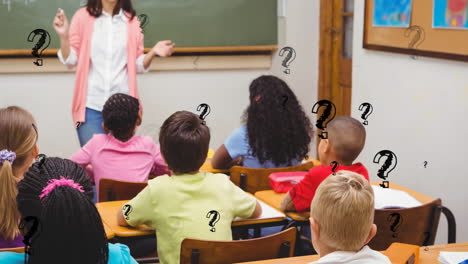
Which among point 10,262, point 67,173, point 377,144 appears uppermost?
point 67,173

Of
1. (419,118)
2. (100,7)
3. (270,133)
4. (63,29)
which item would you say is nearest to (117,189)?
(270,133)

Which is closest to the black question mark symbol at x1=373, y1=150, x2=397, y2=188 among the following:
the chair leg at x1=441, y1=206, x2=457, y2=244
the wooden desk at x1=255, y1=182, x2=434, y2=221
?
the wooden desk at x1=255, y1=182, x2=434, y2=221

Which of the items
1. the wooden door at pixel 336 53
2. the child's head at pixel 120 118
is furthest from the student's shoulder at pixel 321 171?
the wooden door at pixel 336 53

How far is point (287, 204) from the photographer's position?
262cm

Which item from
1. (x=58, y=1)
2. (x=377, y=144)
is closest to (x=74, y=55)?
(x=58, y=1)

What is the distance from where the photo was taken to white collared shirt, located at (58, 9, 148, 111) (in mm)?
4023

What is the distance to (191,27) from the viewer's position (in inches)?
210

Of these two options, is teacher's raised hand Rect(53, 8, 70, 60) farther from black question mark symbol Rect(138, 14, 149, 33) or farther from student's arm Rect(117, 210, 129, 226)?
student's arm Rect(117, 210, 129, 226)

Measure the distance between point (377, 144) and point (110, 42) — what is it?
186 cm

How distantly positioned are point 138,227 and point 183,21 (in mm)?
3174

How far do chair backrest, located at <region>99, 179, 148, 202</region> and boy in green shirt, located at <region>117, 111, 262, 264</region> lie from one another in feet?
1.21

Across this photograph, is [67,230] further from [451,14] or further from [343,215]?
[451,14]

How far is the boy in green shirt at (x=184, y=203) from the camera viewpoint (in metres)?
2.31

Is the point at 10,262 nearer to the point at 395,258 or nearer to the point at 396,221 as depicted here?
the point at 395,258
